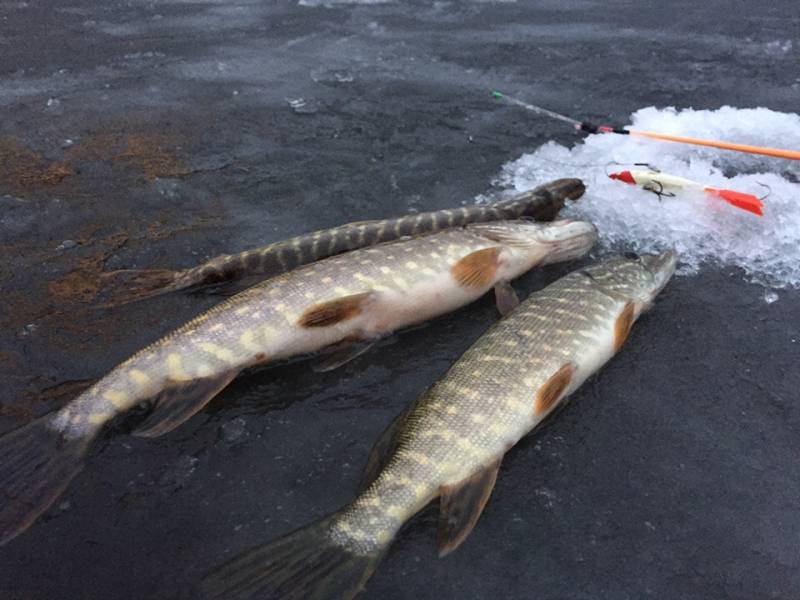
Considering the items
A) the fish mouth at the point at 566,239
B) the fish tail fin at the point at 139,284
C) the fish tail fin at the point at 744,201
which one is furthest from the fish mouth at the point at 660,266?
the fish tail fin at the point at 139,284

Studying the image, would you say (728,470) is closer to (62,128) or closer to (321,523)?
(321,523)

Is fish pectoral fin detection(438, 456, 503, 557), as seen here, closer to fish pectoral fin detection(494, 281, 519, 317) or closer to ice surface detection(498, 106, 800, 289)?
fish pectoral fin detection(494, 281, 519, 317)

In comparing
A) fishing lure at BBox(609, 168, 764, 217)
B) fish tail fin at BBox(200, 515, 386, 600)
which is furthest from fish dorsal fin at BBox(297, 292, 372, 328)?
fishing lure at BBox(609, 168, 764, 217)


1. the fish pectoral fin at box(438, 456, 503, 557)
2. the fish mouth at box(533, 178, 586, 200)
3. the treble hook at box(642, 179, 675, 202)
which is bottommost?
the fish pectoral fin at box(438, 456, 503, 557)

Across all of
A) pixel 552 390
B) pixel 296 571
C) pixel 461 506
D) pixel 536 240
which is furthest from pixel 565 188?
pixel 296 571

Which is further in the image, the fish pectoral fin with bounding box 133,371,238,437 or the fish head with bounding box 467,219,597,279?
the fish head with bounding box 467,219,597,279

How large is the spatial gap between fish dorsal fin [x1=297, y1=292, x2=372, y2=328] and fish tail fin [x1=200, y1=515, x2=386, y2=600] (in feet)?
3.80

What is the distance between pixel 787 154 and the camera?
14.2 ft

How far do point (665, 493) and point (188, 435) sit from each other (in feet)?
6.44

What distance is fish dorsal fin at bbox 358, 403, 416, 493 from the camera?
2559mm

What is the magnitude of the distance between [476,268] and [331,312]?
2.76 feet

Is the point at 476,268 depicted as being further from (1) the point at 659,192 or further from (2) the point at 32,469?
(2) the point at 32,469

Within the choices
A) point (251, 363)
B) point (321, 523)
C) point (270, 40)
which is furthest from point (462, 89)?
point (321, 523)

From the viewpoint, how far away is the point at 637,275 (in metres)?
3.56
